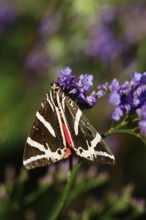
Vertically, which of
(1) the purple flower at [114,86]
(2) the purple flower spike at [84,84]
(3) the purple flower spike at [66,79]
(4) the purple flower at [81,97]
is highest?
(3) the purple flower spike at [66,79]

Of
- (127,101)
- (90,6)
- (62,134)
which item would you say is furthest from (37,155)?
(90,6)

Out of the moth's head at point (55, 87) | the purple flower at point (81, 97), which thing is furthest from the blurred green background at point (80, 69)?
the purple flower at point (81, 97)

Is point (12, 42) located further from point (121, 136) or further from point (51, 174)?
point (51, 174)

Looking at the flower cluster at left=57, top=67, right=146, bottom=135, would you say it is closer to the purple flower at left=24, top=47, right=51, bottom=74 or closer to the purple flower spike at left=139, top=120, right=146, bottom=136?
the purple flower spike at left=139, top=120, right=146, bottom=136

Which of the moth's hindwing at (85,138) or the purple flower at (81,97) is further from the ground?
the purple flower at (81,97)

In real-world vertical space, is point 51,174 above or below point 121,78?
below

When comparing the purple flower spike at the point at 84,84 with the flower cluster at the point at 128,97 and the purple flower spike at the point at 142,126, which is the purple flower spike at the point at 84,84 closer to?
the flower cluster at the point at 128,97

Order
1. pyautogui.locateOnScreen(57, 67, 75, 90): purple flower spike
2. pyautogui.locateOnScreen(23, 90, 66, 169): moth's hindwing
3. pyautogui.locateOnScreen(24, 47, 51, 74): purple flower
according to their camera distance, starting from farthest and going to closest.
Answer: pyautogui.locateOnScreen(24, 47, 51, 74): purple flower, pyautogui.locateOnScreen(57, 67, 75, 90): purple flower spike, pyautogui.locateOnScreen(23, 90, 66, 169): moth's hindwing

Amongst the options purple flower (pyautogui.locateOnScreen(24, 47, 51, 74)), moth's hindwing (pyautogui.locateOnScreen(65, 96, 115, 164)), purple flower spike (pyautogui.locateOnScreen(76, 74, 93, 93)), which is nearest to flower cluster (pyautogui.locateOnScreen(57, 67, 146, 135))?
purple flower spike (pyautogui.locateOnScreen(76, 74, 93, 93))
